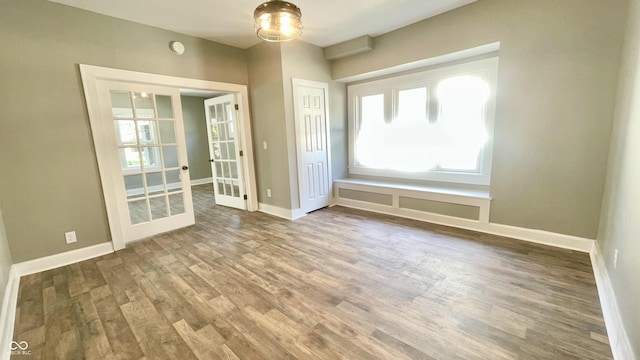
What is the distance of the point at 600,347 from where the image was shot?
1.49 m

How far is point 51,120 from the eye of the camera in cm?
262

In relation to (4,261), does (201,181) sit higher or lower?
lower

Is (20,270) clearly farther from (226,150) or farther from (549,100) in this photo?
(549,100)

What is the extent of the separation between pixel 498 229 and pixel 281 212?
300 cm

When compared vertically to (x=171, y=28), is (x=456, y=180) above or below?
below

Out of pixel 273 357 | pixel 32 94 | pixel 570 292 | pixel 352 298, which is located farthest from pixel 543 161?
pixel 32 94

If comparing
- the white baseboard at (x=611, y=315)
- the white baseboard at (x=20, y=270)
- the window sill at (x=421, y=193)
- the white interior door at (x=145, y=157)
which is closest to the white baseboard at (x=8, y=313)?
the white baseboard at (x=20, y=270)

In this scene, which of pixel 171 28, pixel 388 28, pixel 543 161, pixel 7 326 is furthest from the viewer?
pixel 388 28

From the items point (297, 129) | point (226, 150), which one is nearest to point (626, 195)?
point (297, 129)

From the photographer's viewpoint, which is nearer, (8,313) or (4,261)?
(8,313)

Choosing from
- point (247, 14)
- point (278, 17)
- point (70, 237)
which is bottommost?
point (70, 237)

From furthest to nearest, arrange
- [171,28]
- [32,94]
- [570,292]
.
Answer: [171,28], [32,94], [570,292]

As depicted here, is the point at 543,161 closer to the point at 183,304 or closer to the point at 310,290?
the point at 310,290

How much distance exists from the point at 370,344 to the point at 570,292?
1689 millimetres
